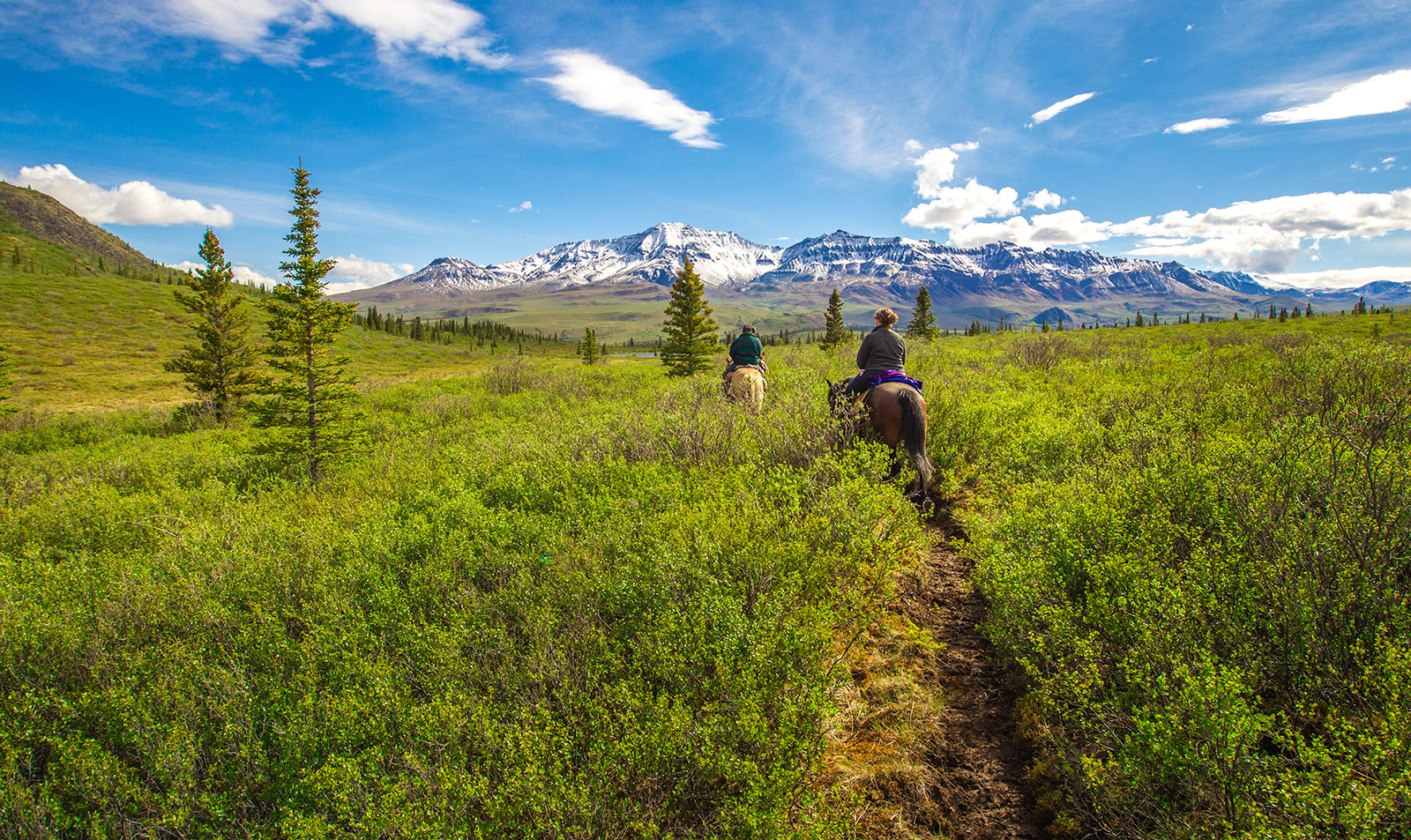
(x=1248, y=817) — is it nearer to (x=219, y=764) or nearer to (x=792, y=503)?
(x=792, y=503)

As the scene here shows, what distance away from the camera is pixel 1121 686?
10.5 feet

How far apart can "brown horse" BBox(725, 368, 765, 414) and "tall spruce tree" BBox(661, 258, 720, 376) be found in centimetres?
1921

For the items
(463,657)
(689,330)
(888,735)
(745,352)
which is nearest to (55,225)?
(689,330)

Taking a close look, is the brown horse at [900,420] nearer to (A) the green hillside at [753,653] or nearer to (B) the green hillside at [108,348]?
(A) the green hillside at [753,653]

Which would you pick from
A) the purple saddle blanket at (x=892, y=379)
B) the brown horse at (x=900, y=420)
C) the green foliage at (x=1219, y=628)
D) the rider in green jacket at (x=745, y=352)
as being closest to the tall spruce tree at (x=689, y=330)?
the rider in green jacket at (x=745, y=352)

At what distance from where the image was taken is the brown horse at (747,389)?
33.5 feet

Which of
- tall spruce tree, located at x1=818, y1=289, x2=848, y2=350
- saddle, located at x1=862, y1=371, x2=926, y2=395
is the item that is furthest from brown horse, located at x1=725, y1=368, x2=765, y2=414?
tall spruce tree, located at x1=818, y1=289, x2=848, y2=350

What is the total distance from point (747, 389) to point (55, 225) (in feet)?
795

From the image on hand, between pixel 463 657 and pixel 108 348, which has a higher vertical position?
pixel 108 348

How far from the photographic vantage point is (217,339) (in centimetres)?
2144

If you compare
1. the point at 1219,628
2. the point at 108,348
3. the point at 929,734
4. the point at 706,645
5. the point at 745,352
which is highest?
the point at 108,348

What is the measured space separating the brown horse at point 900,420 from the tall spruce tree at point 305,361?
1105 cm

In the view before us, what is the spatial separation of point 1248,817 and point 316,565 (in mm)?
6613

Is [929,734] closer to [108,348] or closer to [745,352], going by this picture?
[745,352]
